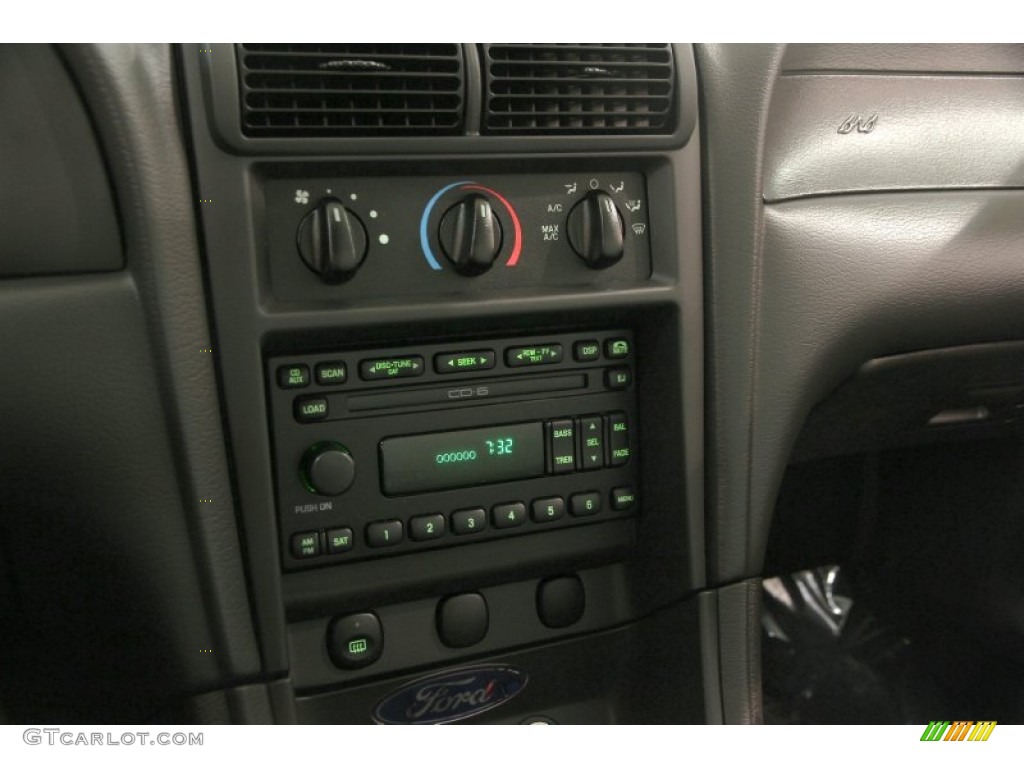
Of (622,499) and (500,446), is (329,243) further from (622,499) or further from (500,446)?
(622,499)

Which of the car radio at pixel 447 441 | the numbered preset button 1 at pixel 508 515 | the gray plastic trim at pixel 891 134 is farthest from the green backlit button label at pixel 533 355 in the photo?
the gray plastic trim at pixel 891 134

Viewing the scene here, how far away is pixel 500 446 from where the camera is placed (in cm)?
78

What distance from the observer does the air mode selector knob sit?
722 mm

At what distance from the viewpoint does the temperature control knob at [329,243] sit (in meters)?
0.66

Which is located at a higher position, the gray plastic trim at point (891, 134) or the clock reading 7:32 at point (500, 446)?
the gray plastic trim at point (891, 134)

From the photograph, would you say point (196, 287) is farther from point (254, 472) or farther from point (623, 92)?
point (623, 92)

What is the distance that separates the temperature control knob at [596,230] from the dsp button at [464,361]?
11 centimetres

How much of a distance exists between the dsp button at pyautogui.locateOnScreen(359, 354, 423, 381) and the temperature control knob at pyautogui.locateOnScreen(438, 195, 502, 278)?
84 mm

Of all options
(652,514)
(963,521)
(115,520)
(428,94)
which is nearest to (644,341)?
(652,514)

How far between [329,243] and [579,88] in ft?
0.71

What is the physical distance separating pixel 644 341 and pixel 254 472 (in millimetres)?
338

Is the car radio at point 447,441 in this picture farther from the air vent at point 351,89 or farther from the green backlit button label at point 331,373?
the air vent at point 351,89

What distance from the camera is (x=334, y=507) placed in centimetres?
74

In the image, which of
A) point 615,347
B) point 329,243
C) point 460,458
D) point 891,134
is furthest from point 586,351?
point 891,134
